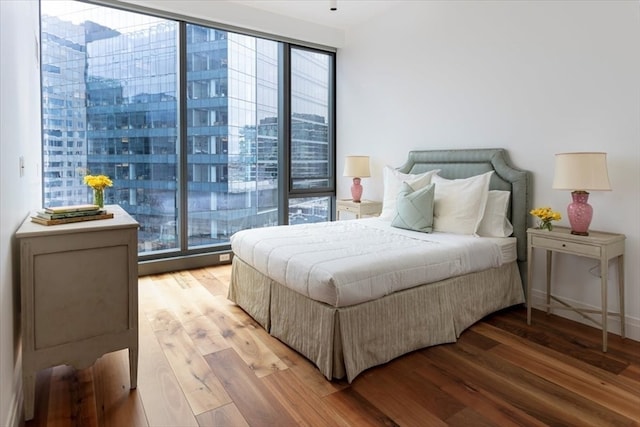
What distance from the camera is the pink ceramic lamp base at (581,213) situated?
2.66 m

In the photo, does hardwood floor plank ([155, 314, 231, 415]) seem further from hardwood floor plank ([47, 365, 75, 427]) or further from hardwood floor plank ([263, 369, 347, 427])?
hardwood floor plank ([47, 365, 75, 427])

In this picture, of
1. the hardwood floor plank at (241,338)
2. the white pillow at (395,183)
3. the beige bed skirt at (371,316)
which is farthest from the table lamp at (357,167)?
the hardwood floor plank at (241,338)

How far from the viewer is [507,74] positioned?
3309 mm

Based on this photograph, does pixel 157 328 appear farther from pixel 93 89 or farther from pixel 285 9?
pixel 285 9

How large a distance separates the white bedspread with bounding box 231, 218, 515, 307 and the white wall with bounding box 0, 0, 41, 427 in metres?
1.35

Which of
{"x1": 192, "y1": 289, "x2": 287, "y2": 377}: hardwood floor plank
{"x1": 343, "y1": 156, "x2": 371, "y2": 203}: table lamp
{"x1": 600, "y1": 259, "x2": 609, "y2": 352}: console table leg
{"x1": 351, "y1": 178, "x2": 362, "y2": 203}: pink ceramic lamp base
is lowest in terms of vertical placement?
{"x1": 192, "y1": 289, "x2": 287, "y2": 377}: hardwood floor plank

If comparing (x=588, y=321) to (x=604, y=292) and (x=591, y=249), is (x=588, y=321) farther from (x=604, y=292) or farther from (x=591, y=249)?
(x=591, y=249)

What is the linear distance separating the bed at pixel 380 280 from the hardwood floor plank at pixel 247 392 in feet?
1.12

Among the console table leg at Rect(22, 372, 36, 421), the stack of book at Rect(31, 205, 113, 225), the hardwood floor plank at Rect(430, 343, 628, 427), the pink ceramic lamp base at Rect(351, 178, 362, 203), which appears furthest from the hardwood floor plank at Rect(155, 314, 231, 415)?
the pink ceramic lamp base at Rect(351, 178, 362, 203)

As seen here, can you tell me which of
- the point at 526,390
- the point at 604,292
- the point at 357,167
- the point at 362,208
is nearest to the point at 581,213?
the point at 604,292

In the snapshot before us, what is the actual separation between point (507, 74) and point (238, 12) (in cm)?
286

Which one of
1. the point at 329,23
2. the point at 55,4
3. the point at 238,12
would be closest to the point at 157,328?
the point at 55,4

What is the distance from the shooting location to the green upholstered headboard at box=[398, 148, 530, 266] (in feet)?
10.5

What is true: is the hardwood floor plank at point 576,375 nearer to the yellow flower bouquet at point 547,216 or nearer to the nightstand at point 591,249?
the nightstand at point 591,249
